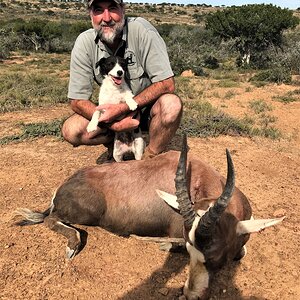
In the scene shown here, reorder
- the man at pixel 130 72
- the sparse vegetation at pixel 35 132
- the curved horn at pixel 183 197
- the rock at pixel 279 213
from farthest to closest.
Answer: the sparse vegetation at pixel 35 132, the man at pixel 130 72, the rock at pixel 279 213, the curved horn at pixel 183 197

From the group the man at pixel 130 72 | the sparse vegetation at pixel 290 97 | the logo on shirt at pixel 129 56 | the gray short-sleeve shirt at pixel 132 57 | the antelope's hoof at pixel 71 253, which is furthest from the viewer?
the sparse vegetation at pixel 290 97

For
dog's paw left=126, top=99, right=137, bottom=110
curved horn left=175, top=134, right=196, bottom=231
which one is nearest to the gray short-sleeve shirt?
dog's paw left=126, top=99, right=137, bottom=110

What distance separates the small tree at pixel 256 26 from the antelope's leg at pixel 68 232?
21604mm

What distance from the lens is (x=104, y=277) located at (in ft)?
12.4

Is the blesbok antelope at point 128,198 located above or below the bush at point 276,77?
above

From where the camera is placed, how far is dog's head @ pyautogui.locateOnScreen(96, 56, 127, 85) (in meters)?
5.13

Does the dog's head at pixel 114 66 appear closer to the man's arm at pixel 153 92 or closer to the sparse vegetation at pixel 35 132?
the man's arm at pixel 153 92

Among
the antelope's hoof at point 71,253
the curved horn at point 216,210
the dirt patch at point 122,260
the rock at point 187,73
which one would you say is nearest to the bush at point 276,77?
the rock at point 187,73

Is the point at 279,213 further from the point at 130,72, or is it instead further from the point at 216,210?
the point at 130,72

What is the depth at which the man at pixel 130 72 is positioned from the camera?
5047mm

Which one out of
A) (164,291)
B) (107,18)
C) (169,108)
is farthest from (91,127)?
(164,291)

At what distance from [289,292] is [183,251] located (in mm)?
1107

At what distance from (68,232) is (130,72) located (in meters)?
2.39

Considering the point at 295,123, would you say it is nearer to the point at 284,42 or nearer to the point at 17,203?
the point at 17,203
